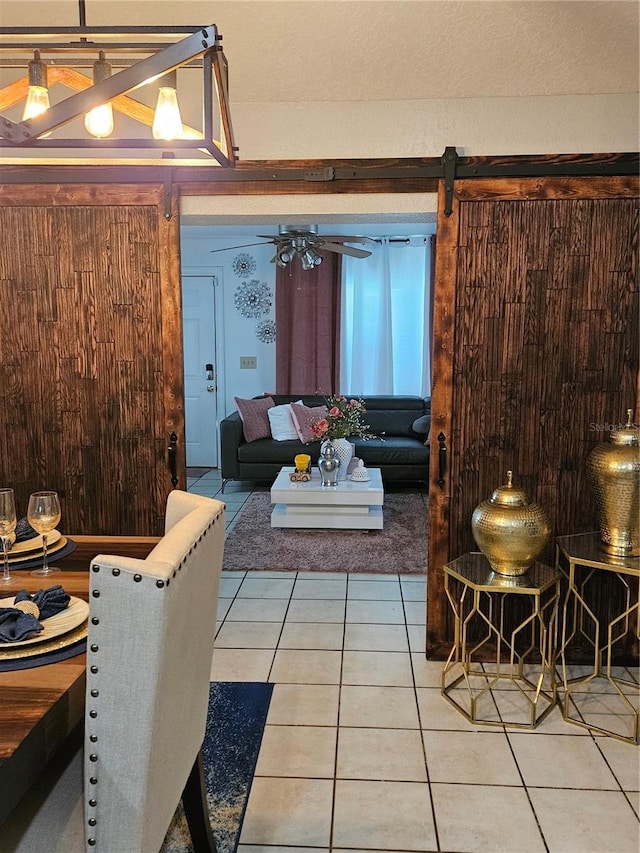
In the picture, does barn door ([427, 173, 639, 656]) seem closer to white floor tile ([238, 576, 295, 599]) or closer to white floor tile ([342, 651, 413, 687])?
white floor tile ([342, 651, 413, 687])

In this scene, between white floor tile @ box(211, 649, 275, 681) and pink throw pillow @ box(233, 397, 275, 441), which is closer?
white floor tile @ box(211, 649, 275, 681)

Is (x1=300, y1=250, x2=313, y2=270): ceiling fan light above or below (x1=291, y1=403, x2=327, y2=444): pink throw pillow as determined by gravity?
above

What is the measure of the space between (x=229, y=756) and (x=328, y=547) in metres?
2.35

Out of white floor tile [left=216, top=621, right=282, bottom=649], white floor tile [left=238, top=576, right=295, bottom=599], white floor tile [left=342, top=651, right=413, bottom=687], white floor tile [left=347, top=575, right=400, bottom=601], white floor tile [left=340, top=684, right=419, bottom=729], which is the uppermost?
white floor tile [left=238, top=576, right=295, bottom=599]

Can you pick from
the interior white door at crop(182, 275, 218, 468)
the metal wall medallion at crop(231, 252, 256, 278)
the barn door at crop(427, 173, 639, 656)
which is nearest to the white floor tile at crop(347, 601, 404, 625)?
the barn door at crop(427, 173, 639, 656)

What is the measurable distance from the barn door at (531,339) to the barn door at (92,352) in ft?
3.95

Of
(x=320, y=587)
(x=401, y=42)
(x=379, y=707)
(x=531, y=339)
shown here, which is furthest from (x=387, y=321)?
(x=379, y=707)

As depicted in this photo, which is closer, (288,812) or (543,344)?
(288,812)

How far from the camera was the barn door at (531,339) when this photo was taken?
2838mm

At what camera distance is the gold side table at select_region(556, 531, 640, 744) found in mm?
2516

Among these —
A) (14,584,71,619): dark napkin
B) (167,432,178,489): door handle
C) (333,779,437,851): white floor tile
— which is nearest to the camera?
(14,584,71,619): dark napkin

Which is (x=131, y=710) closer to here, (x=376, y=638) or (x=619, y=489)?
(x=619, y=489)

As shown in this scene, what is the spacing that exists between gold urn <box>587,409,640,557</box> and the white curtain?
458 centimetres

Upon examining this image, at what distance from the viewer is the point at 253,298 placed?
7.26m
